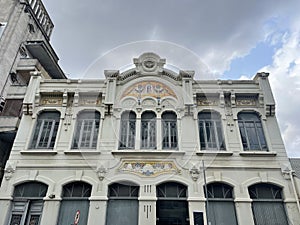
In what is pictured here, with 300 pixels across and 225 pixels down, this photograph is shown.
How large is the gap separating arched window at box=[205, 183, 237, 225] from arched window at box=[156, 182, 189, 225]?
1065mm

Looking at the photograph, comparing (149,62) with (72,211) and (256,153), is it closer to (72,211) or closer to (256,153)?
(256,153)

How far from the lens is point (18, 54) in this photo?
1995cm

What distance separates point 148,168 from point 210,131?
Answer: 153 inches

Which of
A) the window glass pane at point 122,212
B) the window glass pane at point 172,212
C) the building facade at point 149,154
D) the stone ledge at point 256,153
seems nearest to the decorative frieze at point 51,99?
the building facade at point 149,154

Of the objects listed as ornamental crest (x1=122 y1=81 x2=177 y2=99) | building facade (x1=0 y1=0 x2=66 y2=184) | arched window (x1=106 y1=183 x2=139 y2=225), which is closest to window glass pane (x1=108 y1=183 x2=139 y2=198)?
arched window (x1=106 y1=183 x2=139 y2=225)

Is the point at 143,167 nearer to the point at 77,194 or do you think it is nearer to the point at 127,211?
the point at 127,211

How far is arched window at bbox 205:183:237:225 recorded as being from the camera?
10391 mm

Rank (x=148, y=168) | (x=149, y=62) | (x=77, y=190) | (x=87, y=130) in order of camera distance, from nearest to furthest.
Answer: (x=77, y=190), (x=148, y=168), (x=87, y=130), (x=149, y=62)

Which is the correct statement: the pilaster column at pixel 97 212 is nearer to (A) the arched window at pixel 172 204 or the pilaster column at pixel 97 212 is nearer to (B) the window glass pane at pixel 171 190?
(A) the arched window at pixel 172 204

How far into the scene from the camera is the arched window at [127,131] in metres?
12.2

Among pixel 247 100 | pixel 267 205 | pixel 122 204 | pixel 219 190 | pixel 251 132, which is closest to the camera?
pixel 267 205

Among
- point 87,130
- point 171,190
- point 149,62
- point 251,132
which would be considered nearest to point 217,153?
point 251,132

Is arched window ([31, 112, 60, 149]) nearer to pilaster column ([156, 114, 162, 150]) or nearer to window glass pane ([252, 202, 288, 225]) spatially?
pilaster column ([156, 114, 162, 150])

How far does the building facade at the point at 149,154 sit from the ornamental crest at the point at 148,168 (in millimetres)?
48
